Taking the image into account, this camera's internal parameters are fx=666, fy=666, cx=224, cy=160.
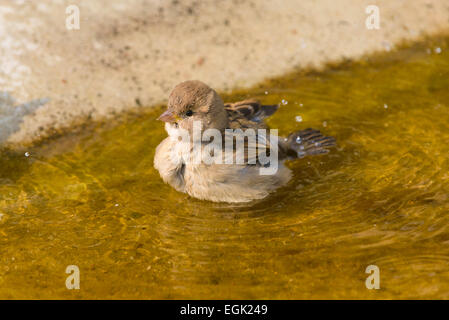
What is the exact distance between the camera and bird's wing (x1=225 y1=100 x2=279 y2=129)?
5.43m

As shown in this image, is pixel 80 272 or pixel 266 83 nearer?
pixel 80 272

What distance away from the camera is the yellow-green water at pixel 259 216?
4.24 m

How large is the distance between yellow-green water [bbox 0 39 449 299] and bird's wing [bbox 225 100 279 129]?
1.64 ft

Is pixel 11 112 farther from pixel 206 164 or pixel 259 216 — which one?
pixel 259 216

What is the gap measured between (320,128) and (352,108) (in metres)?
0.49

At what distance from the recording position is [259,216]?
5035mm

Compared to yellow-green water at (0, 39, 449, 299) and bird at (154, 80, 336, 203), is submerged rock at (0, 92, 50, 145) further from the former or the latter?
bird at (154, 80, 336, 203)

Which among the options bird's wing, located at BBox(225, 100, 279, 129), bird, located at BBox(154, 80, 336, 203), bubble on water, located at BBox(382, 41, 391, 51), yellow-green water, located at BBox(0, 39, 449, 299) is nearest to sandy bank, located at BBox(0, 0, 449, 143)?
bubble on water, located at BBox(382, 41, 391, 51)

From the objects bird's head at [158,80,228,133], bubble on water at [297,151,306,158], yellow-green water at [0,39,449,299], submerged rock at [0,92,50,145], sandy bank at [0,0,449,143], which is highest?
sandy bank at [0,0,449,143]

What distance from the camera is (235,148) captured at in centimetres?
519

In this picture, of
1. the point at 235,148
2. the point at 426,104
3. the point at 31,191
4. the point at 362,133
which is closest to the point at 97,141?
the point at 31,191

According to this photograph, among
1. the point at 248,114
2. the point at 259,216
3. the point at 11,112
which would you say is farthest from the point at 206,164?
the point at 11,112

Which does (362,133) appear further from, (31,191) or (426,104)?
(31,191)

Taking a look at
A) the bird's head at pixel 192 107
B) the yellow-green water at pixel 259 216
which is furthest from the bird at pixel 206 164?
the yellow-green water at pixel 259 216
